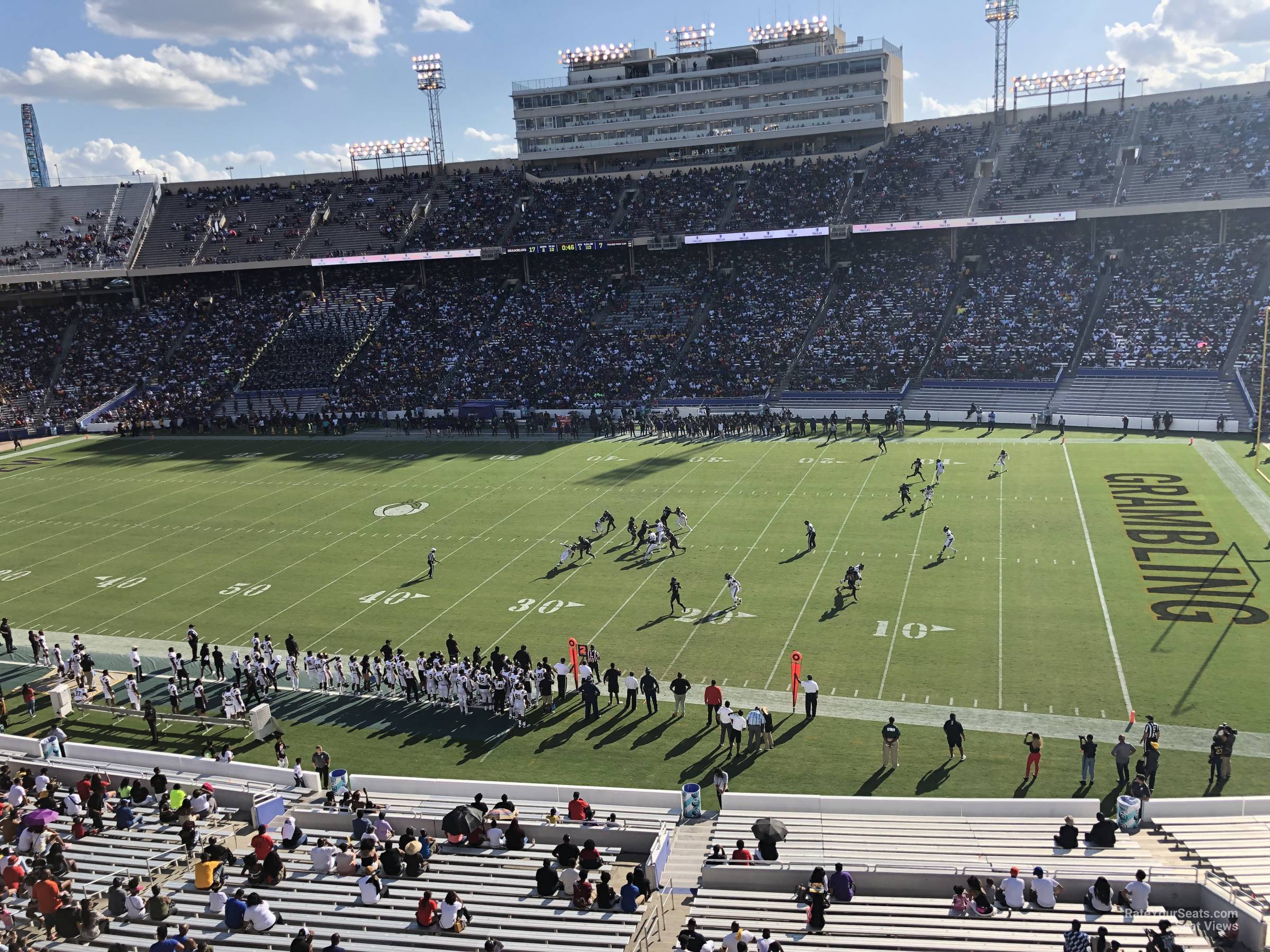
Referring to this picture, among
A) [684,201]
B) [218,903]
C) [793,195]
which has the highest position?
[684,201]

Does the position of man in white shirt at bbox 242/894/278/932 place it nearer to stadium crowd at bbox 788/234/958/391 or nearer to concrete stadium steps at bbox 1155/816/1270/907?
concrete stadium steps at bbox 1155/816/1270/907

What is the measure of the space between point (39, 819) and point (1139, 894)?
15.3 metres

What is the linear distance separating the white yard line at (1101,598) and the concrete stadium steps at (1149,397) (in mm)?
9633

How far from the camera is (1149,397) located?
44875mm

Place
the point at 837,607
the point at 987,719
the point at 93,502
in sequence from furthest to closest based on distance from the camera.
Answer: the point at 93,502 → the point at 837,607 → the point at 987,719

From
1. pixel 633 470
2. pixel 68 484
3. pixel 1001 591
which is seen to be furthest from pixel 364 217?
pixel 1001 591

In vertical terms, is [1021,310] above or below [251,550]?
above

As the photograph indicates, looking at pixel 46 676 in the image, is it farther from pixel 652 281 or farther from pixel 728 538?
pixel 652 281

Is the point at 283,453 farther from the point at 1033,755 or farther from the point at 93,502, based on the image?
the point at 1033,755

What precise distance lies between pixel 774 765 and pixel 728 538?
13435 mm

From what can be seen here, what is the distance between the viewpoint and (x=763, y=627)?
2412cm

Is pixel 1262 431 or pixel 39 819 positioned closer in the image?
pixel 39 819

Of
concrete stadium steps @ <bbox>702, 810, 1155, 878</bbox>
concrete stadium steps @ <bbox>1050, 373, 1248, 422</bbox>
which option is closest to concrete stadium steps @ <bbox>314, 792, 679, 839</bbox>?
concrete stadium steps @ <bbox>702, 810, 1155, 878</bbox>

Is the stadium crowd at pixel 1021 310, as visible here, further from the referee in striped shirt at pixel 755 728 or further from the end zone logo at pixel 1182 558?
the referee in striped shirt at pixel 755 728
